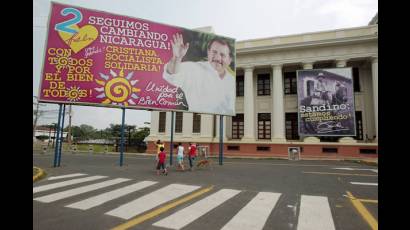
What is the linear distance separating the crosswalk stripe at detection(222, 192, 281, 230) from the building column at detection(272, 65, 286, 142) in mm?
19808

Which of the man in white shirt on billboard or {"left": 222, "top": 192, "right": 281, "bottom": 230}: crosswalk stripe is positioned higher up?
the man in white shirt on billboard

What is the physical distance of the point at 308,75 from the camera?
23375mm

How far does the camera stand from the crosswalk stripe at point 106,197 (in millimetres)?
6023

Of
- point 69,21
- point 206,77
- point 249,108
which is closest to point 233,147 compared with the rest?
point 249,108

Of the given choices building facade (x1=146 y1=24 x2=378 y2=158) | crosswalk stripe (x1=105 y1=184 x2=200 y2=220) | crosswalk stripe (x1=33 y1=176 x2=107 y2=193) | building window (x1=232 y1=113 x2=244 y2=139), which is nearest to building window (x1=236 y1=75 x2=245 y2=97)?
building facade (x1=146 y1=24 x2=378 y2=158)

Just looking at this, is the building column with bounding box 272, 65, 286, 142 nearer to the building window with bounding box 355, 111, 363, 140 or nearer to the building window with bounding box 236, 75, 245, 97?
the building window with bounding box 236, 75, 245, 97

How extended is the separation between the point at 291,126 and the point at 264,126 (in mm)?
2975

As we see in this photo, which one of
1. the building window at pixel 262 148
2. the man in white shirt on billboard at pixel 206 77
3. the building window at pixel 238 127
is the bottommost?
the building window at pixel 262 148

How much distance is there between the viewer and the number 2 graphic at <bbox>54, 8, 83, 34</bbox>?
46.5ft

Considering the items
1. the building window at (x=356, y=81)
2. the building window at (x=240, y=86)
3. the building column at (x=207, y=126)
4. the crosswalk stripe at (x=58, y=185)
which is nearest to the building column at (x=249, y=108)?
the building window at (x=240, y=86)

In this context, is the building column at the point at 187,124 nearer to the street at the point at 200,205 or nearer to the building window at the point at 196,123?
the building window at the point at 196,123

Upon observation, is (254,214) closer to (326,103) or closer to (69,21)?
(69,21)
